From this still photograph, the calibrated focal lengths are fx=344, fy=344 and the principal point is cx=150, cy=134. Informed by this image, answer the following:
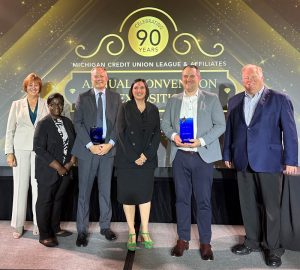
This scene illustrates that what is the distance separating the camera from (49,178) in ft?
9.82

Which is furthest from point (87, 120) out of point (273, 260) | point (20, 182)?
point (273, 260)

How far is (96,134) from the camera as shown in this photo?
2.96 metres

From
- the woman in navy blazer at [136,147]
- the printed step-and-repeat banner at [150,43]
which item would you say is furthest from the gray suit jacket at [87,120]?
the printed step-and-repeat banner at [150,43]

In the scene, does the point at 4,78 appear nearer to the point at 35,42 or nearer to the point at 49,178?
the point at 35,42

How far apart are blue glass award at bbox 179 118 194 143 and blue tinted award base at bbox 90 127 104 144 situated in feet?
2.37

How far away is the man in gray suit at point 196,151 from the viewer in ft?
9.05

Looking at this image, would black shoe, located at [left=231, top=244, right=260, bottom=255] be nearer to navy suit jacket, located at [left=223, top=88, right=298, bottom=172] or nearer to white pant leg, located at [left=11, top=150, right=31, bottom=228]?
navy suit jacket, located at [left=223, top=88, right=298, bottom=172]

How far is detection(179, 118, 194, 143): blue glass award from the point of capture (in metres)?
2.69

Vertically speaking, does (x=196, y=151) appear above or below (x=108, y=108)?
below

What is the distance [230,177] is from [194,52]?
58.2 inches

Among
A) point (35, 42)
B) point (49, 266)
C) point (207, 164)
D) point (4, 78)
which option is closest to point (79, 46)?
point (35, 42)

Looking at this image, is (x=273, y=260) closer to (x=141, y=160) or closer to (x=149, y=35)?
(x=141, y=160)

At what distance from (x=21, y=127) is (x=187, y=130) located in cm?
165

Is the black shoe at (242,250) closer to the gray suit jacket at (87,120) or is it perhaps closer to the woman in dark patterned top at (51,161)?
the gray suit jacket at (87,120)
